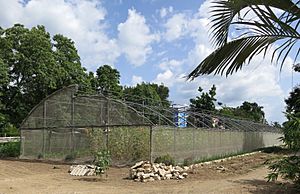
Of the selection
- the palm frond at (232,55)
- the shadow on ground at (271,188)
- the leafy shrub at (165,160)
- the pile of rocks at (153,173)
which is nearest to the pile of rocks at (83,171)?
the pile of rocks at (153,173)

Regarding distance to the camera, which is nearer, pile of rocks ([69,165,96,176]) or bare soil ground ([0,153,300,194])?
bare soil ground ([0,153,300,194])

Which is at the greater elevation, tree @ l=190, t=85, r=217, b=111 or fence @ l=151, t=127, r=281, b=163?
tree @ l=190, t=85, r=217, b=111

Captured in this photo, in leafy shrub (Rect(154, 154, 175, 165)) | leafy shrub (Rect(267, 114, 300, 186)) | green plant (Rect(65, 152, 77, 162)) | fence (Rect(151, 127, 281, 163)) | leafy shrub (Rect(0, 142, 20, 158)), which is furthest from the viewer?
leafy shrub (Rect(0, 142, 20, 158))

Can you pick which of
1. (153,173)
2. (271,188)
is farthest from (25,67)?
(271,188)

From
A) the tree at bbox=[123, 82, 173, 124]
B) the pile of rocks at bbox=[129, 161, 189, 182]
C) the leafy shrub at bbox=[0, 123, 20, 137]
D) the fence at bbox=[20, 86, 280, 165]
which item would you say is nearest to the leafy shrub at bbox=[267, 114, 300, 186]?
the pile of rocks at bbox=[129, 161, 189, 182]

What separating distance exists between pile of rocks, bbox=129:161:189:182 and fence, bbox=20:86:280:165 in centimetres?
282

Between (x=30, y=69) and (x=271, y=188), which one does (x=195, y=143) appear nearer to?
(x=271, y=188)

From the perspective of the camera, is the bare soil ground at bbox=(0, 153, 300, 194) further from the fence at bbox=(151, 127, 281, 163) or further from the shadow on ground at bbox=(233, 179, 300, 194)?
the fence at bbox=(151, 127, 281, 163)

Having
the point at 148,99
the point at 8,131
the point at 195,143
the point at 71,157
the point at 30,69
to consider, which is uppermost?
the point at 30,69

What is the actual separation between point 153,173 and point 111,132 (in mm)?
5770

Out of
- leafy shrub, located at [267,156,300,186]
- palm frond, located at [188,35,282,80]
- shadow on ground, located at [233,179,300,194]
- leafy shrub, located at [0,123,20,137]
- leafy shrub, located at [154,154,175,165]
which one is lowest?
shadow on ground, located at [233,179,300,194]

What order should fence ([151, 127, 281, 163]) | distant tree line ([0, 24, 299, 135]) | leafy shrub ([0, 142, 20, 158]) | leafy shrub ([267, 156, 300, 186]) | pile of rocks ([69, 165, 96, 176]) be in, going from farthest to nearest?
1. distant tree line ([0, 24, 299, 135])
2. leafy shrub ([0, 142, 20, 158])
3. fence ([151, 127, 281, 163])
4. pile of rocks ([69, 165, 96, 176])
5. leafy shrub ([267, 156, 300, 186])

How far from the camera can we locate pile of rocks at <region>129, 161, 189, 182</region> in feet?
47.9

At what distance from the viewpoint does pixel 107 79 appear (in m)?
47.6
